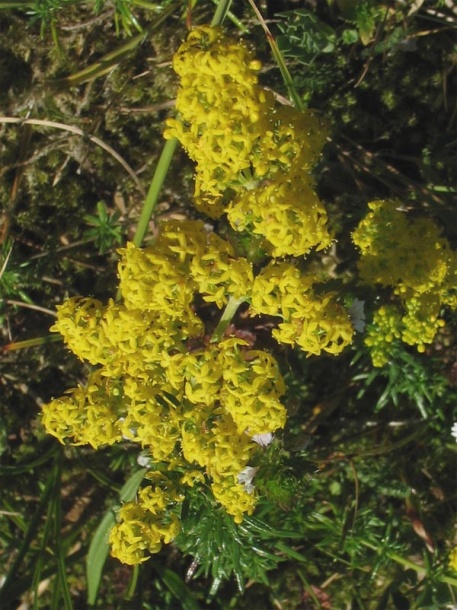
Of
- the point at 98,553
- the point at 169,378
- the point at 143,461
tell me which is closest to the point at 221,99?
the point at 169,378

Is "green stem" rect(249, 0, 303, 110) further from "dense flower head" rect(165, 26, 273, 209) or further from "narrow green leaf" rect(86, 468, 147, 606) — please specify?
"narrow green leaf" rect(86, 468, 147, 606)

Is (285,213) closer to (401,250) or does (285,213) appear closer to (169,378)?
(169,378)

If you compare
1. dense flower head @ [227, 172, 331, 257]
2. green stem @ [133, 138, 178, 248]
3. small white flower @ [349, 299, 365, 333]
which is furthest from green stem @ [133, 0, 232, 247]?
small white flower @ [349, 299, 365, 333]

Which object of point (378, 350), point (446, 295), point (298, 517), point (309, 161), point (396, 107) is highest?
point (309, 161)

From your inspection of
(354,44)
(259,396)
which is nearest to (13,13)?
(354,44)

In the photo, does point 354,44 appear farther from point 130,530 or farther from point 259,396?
point 130,530
